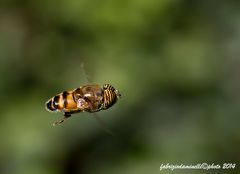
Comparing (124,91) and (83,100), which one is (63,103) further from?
(124,91)

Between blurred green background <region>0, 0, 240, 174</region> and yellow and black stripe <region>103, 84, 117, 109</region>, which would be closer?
yellow and black stripe <region>103, 84, 117, 109</region>

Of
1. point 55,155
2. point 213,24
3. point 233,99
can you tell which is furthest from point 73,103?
point 213,24

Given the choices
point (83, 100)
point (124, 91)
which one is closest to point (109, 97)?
point (83, 100)

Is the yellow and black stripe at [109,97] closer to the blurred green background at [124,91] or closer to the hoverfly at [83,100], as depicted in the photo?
the hoverfly at [83,100]

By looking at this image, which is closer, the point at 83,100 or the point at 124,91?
the point at 83,100

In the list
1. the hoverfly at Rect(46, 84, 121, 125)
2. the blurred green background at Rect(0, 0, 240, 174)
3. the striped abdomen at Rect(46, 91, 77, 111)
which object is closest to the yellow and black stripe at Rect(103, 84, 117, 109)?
the hoverfly at Rect(46, 84, 121, 125)

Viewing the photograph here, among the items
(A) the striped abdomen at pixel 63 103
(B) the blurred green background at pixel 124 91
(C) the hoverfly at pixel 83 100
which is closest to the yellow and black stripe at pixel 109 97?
(C) the hoverfly at pixel 83 100

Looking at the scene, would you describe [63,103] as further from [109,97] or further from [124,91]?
[124,91]

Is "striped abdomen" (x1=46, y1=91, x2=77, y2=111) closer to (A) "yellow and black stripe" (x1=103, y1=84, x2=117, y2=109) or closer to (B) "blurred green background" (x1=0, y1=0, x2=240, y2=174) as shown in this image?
(A) "yellow and black stripe" (x1=103, y1=84, x2=117, y2=109)
